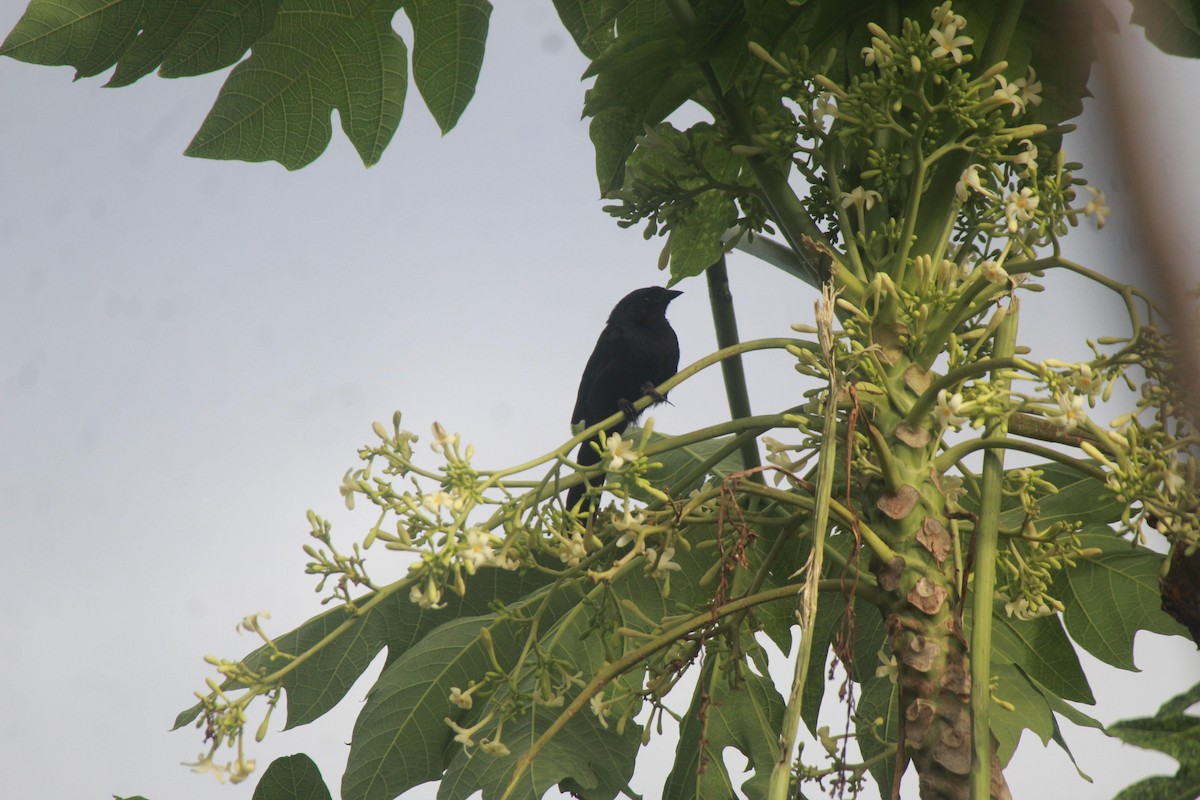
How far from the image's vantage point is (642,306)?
3.80m

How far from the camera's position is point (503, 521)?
1.31 meters

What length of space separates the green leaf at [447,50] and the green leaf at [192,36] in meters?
0.33

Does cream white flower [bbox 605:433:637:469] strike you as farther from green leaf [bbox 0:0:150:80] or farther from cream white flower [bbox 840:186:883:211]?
green leaf [bbox 0:0:150:80]

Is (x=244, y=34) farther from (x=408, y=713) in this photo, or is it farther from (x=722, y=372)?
(x=408, y=713)

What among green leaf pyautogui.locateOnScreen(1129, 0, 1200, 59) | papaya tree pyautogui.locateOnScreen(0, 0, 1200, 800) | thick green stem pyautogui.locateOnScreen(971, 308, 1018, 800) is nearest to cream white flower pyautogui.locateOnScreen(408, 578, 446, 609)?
papaya tree pyautogui.locateOnScreen(0, 0, 1200, 800)

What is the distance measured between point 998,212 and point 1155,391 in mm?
410

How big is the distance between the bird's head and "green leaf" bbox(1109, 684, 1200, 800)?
267 cm

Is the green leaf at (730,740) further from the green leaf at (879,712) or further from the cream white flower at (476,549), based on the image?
the cream white flower at (476,549)

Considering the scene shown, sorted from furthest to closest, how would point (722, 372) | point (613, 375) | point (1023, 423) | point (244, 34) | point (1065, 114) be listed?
point (613, 375) → point (722, 372) → point (244, 34) → point (1065, 114) → point (1023, 423)

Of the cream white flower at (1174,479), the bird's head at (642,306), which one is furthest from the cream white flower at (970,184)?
the bird's head at (642,306)

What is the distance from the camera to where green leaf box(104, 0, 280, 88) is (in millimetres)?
1832

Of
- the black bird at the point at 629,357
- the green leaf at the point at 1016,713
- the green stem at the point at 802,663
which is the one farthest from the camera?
the black bird at the point at 629,357

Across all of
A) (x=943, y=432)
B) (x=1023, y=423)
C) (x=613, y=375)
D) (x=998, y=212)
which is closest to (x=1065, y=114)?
(x=998, y=212)

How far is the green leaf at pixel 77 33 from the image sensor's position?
67.6 inches
